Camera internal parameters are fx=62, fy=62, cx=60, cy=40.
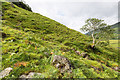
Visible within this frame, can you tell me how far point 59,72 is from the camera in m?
5.32

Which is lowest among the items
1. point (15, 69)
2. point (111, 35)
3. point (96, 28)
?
point (15, 69)

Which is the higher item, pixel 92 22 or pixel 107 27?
pixel 92 22

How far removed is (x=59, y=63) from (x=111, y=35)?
19.7m

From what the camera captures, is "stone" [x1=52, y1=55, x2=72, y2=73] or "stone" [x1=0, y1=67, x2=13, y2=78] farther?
"stone" [x1=52, y1=55, x2=72, y2=73]

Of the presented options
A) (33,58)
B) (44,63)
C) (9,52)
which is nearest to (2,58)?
(9,52)

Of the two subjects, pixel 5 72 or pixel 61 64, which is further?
pixel 61 64

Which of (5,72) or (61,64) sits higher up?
(61,64)

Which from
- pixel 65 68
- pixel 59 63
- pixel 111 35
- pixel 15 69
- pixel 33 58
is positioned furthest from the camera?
pixel 111 35

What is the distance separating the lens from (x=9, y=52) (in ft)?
22.6

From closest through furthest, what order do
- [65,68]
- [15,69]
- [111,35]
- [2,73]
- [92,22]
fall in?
[2,73]
[15,69]
[65,68]
[111,35]
[92,22]

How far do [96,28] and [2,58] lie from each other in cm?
2282

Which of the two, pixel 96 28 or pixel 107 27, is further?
pixel 96 28

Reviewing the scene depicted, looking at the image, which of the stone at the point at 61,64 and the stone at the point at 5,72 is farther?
the stone at the point at 61,64

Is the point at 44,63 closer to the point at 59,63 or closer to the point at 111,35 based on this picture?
the point at 59,63
